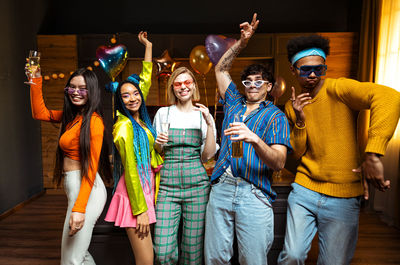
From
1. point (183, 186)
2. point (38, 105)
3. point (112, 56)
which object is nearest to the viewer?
point (183, 186)

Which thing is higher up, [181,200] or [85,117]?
[85,117]

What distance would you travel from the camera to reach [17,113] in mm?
4566

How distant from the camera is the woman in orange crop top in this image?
178 centimetres

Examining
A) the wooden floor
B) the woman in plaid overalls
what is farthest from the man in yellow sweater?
the wooden floor

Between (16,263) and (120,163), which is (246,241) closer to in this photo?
(120,163)

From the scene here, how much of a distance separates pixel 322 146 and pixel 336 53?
407cm

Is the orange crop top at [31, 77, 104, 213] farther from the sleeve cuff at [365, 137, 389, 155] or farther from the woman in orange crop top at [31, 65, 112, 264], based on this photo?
the sleeve cuff at [365, 137, 389, 155]

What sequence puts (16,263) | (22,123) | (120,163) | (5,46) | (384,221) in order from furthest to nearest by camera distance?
(22,123) < (5,46) < (384,221) < (16,263) < (120,163)

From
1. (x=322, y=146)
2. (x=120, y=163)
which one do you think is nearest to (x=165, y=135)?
(x=120, y=163)

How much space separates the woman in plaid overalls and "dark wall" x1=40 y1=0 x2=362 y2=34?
4082 millimetres

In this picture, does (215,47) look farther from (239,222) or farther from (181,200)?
(239,222)

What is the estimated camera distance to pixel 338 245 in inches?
67.9

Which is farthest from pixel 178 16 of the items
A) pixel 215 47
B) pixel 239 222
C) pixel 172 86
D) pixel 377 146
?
pixel 377 146

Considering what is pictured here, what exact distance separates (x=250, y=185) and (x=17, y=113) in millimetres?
4117
